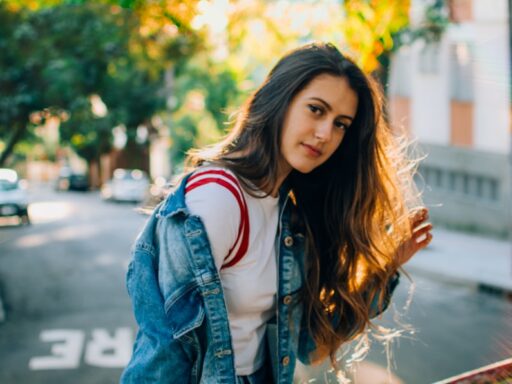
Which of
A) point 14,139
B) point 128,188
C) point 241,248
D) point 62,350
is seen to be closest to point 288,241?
point 241,248

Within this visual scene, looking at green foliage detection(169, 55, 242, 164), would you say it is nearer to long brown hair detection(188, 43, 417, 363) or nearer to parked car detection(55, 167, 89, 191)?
parked car detection(55, 167, 89, 191)

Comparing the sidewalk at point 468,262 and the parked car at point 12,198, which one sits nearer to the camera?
the sidewalk at point 468,262

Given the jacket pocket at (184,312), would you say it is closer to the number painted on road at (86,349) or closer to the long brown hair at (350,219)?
the long brown hair at (350,219)

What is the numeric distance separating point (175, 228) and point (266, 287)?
1.20 ft

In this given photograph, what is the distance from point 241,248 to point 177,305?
0.26m

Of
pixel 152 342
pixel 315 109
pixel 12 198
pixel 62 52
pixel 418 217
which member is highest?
pixel 62 52

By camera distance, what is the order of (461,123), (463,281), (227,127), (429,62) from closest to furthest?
1. (227,127)
2. (463,281)
3. (461,123)
4. (429,62)

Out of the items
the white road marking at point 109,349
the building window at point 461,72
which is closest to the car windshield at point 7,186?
the building window at point 461,72

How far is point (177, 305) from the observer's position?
1871 millimetres

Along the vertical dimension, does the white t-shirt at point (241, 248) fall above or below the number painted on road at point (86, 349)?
above

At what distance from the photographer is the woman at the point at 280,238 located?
189 cm

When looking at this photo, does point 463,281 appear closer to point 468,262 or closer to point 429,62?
point 468,262

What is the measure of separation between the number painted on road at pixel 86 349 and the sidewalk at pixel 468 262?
5.36m

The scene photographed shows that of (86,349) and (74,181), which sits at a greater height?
(86,349)
